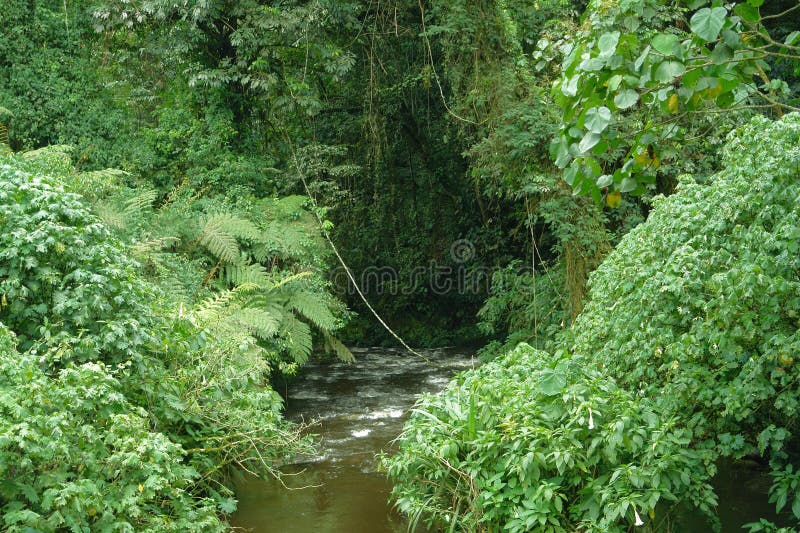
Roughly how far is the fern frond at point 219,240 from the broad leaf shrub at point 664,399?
3787mm

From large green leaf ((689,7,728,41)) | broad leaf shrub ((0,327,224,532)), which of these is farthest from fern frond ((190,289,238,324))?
large green leaf ((689,7,728,41))

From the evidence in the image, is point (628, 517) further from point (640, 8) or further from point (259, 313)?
point (259, 313)

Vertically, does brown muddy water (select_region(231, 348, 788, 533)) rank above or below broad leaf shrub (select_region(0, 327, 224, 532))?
below

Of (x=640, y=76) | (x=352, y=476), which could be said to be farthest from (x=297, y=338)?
(x=640, y=76)

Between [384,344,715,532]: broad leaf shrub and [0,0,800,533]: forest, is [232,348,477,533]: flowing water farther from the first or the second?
[384,344,715,532]: broad leaf shrub

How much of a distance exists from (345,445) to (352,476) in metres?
0.91

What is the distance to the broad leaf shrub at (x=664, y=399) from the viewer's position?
12.3ft

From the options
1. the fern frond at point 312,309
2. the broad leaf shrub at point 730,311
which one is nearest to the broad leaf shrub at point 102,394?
the broad leaf shrub at point 730,311

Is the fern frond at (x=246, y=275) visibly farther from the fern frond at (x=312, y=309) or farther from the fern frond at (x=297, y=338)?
the fern frond at (x=297, y=338)

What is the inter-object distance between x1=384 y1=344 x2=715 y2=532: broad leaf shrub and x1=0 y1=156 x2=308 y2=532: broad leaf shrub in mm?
1047

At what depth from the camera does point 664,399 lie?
4.14 meters

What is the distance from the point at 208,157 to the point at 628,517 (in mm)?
7573

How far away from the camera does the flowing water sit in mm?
5484

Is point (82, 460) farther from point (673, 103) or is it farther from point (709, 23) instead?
point (709, 23)
